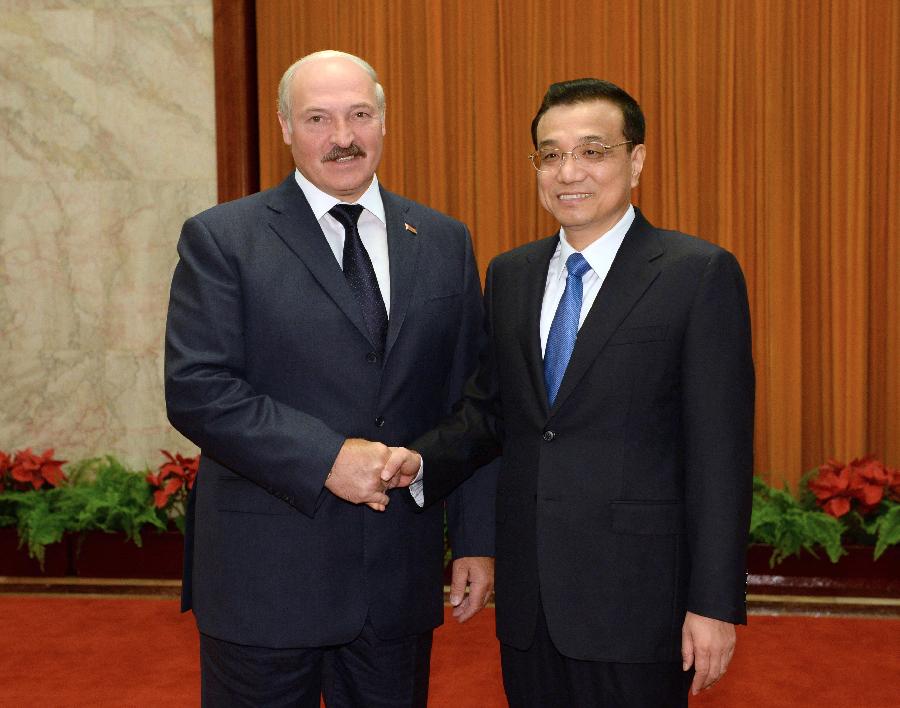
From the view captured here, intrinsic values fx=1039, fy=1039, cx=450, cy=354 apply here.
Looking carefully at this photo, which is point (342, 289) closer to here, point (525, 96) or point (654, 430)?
point (654, 430)

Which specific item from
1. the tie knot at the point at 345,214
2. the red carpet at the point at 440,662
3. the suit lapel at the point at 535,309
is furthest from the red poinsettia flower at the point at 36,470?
the suit lapel at the point at 535,309

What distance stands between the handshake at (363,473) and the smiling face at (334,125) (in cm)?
58

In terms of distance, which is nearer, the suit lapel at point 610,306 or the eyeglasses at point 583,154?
the suit lapel at point 610,306

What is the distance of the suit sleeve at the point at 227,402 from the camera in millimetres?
1984

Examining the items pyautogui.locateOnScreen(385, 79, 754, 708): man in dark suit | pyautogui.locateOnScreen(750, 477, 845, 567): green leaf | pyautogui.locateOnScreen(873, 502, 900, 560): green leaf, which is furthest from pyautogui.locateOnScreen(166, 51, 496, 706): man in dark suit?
pyautogui.locateOnScreen(873, 502, 900, 560): green leaf

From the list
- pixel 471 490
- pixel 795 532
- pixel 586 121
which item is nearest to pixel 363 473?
pixel 471 490

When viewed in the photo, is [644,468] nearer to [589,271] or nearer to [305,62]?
[589,271]

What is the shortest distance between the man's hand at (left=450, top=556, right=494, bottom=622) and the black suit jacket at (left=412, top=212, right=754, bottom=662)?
11.6 inches

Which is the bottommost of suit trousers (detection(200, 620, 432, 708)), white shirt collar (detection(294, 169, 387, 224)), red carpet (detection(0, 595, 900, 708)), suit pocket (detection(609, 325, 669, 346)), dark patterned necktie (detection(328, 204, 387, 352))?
red carpet (detection(0, 595, 900, 708))

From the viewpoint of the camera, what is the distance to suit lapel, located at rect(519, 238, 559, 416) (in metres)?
2.02

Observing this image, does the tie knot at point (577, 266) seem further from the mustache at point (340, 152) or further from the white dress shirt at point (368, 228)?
the mustache at point (340, 152)

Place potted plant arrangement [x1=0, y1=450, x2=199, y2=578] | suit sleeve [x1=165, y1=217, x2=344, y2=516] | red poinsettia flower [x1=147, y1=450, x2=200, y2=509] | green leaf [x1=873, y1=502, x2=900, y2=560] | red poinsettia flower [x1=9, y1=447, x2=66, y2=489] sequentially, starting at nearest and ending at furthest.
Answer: suit sleeve [x1=165, y1=217, x2=344, y2=516], green leaf [x1=873, y1=502, x2=900, y2=560], potted plant arrangement [x1=0, y1=450, x2=199, y2=578], red poinsettia flower [x1=147, y1=450, x2=200, y2=509], red poinsettia flower [x1=9, y1=447, x2=66, y2=489]

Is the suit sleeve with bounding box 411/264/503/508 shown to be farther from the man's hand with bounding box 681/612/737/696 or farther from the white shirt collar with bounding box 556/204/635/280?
the man's hand with bounding box 681/612/737/696

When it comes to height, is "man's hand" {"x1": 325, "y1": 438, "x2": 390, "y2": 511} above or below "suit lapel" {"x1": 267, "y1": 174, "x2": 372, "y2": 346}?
below
